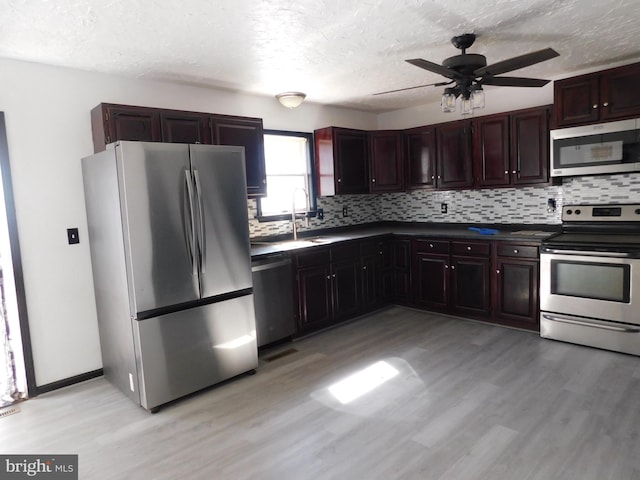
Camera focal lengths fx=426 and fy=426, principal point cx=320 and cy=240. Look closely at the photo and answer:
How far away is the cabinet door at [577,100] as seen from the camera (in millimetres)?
3643

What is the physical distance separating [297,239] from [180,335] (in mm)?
2006

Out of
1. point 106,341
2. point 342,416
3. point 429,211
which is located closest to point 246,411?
point 342,416

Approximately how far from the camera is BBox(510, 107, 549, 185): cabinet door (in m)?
4.05

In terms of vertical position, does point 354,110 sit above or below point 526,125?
above

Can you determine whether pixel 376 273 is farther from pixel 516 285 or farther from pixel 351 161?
pixel 516 285

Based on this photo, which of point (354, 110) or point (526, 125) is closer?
point (526, 125)

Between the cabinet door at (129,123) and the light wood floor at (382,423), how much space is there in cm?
193

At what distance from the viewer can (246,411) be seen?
282 centimetres

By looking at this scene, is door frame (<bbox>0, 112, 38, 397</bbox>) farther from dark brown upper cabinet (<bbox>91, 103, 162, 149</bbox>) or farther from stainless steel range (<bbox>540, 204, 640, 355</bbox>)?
stainless steel range (<bbox>540, 204, 640, 355</bbox>)

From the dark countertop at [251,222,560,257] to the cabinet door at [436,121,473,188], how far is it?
56cm

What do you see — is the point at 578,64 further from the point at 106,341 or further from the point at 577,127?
the point at 106,341

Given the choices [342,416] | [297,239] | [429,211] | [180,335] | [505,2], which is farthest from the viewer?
[429,211]

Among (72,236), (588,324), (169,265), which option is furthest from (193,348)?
(588,324)

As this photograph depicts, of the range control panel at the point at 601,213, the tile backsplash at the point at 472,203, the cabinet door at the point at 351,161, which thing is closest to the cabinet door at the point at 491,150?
the tile backsplash at the point at 472,203
